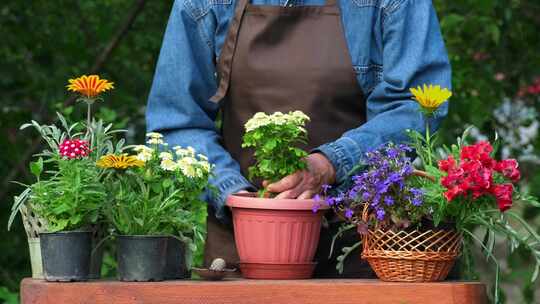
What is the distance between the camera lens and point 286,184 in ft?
8.64

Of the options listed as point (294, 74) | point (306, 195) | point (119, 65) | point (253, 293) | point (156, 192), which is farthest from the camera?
point (119, 65)

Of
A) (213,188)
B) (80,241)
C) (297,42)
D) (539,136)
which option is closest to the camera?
(80,241)

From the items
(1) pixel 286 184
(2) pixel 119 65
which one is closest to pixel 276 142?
(1) pixel 286 184

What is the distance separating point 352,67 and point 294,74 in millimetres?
142

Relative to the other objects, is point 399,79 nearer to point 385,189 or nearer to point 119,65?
point 385,189

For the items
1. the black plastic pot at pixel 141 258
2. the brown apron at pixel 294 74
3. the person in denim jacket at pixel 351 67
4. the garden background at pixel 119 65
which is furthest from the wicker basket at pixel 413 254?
the garden background at pixel 119 65

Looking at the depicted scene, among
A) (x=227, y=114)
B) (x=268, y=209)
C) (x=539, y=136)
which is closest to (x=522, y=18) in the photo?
(x=539, y=136)

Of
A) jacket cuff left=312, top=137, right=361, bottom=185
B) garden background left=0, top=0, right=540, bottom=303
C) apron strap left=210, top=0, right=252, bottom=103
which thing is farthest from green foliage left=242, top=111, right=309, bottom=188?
garden background left=0, top=0, right=540, bottom=303

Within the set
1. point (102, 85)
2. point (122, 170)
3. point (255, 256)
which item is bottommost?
point (255, 256)

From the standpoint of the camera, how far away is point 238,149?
3.03 meters

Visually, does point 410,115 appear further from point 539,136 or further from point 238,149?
point 539,136

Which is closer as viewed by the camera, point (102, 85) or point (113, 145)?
point (102, 85)

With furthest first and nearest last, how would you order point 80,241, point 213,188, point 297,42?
point 297,42, point 213,188, point 80,241

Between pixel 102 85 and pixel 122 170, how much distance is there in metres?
0.20
